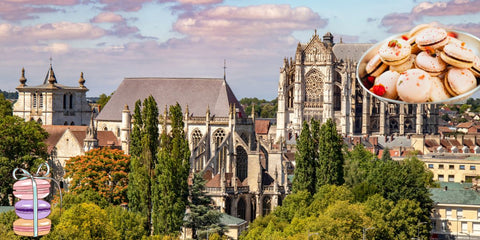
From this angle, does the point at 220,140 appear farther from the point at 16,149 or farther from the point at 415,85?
the point at 415,85

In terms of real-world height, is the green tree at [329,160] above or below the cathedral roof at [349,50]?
below

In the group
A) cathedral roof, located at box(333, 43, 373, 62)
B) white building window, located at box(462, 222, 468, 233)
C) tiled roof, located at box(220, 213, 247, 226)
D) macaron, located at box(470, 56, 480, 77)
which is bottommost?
white building window, located at box(462, 222, 468, 233)

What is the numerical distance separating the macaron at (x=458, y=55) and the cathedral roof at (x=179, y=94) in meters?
63.3

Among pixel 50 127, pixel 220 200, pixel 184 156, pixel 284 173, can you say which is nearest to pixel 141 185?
pixel 184 156

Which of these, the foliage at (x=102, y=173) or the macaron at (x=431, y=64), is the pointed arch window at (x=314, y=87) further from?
the macaron at (x=431, y=64)

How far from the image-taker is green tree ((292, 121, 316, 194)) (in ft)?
284

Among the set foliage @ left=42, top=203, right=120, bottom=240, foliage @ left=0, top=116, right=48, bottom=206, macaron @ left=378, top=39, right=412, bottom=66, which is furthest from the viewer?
foliage @ left=0, top=116, right=48, bottom=206

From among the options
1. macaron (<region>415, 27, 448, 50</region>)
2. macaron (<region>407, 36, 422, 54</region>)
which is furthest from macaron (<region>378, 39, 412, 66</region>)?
macaron (<region>415, 27, 448, 50</region>)

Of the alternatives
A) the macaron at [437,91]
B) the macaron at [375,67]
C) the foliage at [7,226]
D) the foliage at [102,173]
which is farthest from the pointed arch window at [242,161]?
the macaron at [437,91]

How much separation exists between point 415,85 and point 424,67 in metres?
0.95

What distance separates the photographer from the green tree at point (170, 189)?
7431 cm

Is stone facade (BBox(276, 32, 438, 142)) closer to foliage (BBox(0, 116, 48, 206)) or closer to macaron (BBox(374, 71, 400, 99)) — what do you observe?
foliage (BBox(0, 116, 48, 206))

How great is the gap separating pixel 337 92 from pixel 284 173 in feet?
278

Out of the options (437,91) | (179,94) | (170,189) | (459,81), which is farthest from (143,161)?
(459,81)
